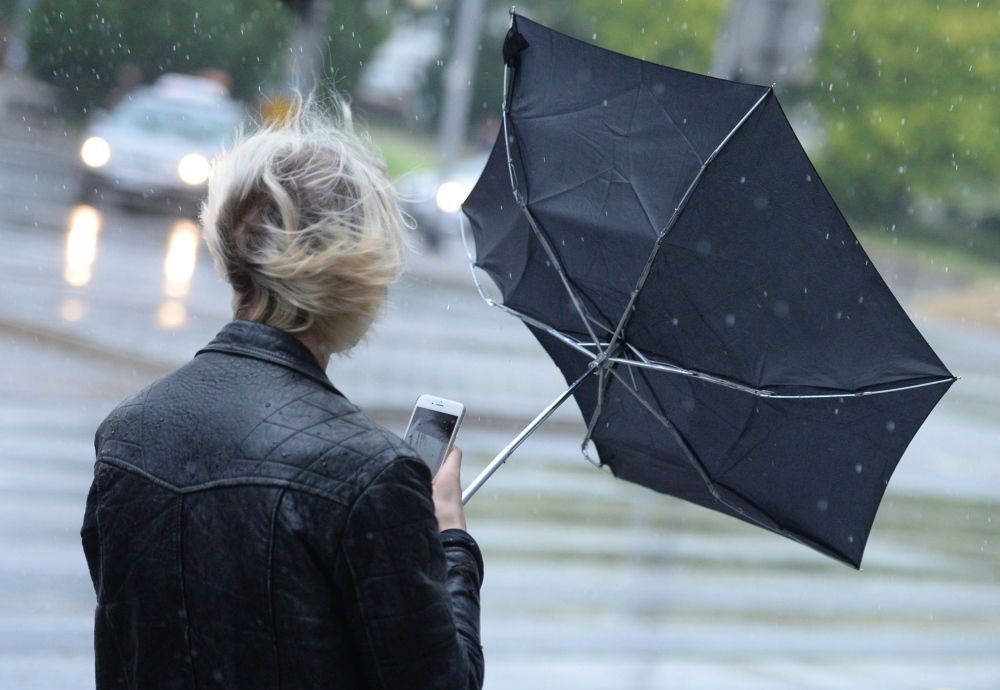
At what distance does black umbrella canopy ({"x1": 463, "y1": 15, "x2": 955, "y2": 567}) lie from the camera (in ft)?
7.52

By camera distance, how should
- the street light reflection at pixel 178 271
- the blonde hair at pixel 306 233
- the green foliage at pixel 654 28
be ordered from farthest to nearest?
1. the green foliage at pixel 654 28
2. the street light reflection at pixel 178 271
3. the blonde hair at pixel 306 233

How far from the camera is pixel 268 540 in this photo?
5.52 feet

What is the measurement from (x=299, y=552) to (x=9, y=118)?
103 feet

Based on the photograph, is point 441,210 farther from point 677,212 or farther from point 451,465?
point 451,465

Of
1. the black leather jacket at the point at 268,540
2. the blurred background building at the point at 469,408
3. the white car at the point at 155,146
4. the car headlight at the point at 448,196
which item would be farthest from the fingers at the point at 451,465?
the car headlight at the point at 448,196

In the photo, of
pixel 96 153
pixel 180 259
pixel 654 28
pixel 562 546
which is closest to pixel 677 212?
pixel 562 546

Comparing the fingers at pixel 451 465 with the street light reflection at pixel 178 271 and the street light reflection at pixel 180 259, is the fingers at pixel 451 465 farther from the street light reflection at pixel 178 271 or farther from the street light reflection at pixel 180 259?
the street light reflection at pixel 180 259

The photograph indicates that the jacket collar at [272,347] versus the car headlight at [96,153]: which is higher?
Result: the car headlight at [96,153]

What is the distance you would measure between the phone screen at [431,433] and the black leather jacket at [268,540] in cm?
30

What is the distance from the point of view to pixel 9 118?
101 feet

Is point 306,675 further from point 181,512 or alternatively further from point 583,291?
point 583,291

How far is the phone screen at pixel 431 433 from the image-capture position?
2.09 metres

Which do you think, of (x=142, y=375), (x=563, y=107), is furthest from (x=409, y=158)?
(x=563, y=107)

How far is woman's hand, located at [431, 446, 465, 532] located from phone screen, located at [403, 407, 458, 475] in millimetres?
34
